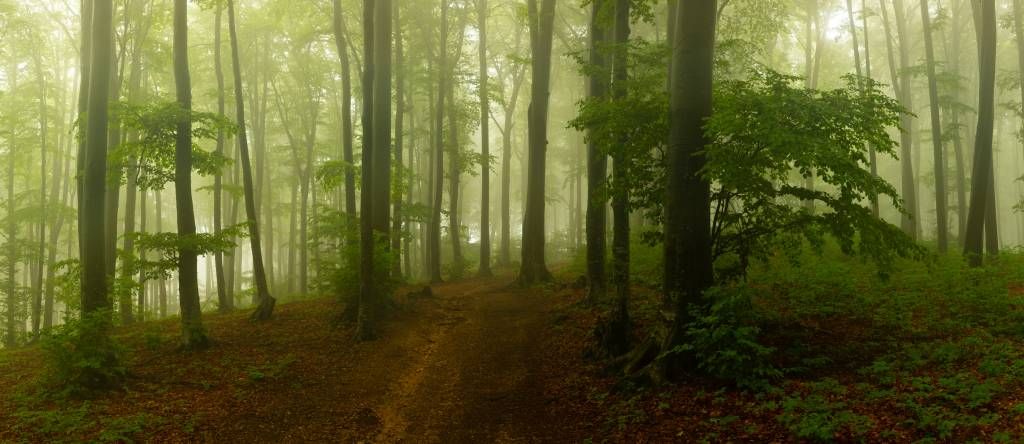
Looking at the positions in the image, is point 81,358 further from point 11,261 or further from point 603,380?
point 11,261

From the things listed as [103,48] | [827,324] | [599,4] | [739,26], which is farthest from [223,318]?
[739,26]

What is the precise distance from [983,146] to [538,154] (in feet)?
34.3

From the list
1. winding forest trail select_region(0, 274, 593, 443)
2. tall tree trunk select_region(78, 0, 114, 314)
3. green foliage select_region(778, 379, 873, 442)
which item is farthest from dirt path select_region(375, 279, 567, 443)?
tall tree trunk select_region(78, 0, 114, 314)

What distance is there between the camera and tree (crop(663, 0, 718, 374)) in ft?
24.0

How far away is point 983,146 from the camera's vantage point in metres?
12.4

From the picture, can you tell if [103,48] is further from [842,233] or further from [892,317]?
[892,317]

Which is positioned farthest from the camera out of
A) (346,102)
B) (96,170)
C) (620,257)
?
(346,102)

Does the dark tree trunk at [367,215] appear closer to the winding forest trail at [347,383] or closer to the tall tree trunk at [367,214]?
the tall tree trunk at [367,214]

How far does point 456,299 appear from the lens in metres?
16.3

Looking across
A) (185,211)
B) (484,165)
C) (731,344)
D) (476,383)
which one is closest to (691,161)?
(731,344)

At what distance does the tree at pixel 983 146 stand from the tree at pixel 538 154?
32.6ft

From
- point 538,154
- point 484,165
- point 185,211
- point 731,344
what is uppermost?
point 484,165

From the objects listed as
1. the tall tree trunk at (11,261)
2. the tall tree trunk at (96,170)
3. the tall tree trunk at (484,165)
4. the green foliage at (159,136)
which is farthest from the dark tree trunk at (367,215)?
the tall tree trunk at (11,261)

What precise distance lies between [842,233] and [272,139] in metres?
34.2
